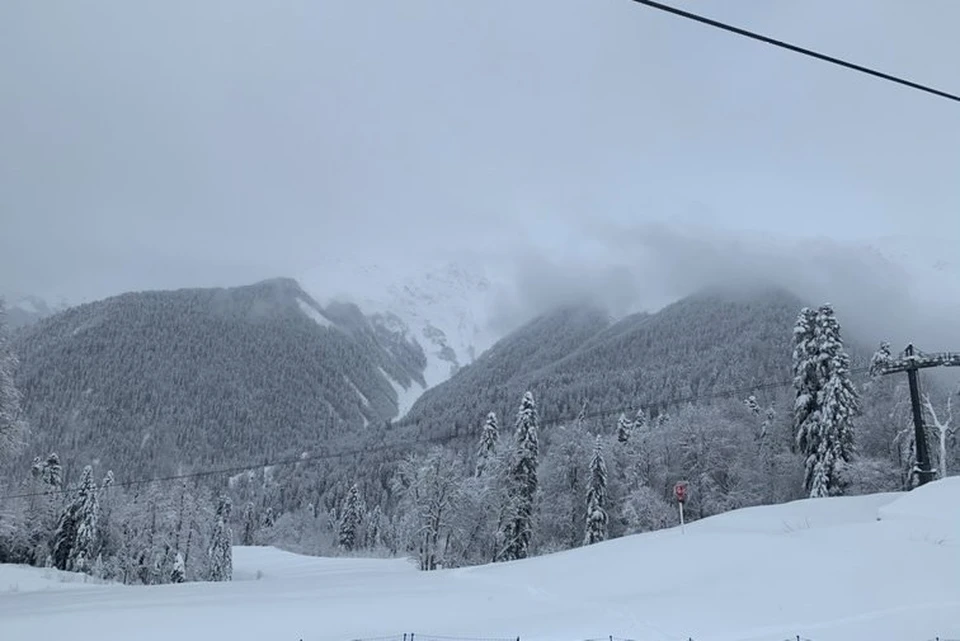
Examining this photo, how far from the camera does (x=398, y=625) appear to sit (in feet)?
45.8

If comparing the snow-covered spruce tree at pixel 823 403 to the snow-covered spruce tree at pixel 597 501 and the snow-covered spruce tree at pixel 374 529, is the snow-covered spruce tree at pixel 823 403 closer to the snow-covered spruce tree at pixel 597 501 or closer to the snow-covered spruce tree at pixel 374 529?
the snow-covered spruce tree at pixel 597 501

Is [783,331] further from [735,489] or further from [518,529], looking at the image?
[518,529]

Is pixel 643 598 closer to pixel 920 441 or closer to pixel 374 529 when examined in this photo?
pixel 920 441

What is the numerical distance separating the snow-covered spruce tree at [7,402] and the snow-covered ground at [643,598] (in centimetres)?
1346

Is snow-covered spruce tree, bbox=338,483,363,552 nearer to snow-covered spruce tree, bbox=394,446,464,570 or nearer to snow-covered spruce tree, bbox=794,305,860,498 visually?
snow-covered spruce tree, bbox=394,446,464,570

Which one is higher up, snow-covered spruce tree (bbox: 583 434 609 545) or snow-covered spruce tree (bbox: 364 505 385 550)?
snow-covered spruce tree (bbox: 583 434 609 545)

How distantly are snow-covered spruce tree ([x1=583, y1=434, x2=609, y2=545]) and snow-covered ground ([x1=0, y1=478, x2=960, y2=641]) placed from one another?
30.4 m

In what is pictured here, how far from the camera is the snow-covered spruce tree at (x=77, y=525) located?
6575cm

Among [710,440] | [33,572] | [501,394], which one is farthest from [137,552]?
[501,394]

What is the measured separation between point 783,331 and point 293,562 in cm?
12204

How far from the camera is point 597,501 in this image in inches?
2074

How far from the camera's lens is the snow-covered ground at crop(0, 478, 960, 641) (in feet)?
44.5

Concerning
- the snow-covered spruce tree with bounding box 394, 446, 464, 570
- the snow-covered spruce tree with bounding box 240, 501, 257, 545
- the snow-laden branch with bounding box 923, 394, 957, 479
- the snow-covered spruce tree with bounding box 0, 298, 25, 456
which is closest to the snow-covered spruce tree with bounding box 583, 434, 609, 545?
the snow-covered spruce tree with bounding box 394, 446, 464, 570

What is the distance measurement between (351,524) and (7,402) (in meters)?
88.8
